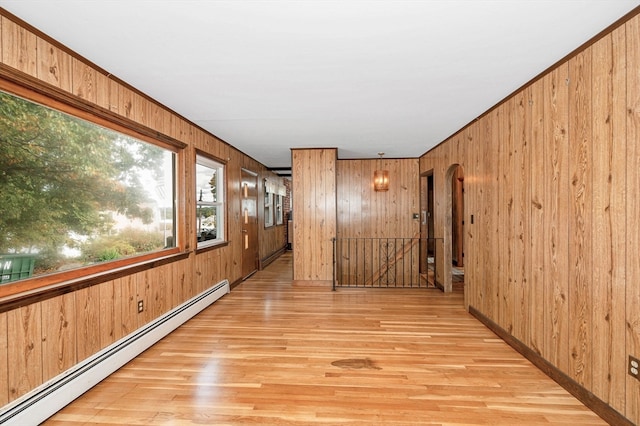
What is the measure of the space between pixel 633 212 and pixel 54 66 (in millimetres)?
3935

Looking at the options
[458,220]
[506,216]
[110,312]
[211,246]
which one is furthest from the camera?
[458,220]

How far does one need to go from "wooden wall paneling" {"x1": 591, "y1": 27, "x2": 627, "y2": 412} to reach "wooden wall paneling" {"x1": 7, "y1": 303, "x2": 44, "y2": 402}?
3.78 m

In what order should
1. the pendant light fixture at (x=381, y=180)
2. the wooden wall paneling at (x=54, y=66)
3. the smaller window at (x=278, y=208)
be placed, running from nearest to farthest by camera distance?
the wooden wall paneling at (x=54, y=66), the pendant light fixture at (x=381, y=180), the smaller window at (x=278, y=208)

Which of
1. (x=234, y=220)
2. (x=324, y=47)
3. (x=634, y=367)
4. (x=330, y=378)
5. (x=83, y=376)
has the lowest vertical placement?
(x=330, y=378)

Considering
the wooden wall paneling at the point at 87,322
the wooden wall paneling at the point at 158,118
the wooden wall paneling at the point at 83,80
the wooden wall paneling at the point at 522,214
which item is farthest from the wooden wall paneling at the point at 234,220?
the wooden wall paneling at the point at 522,214

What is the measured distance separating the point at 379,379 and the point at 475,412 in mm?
706

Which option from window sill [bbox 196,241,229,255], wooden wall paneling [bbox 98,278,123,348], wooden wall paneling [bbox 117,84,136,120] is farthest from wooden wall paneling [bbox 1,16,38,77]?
window sill [bbox 196,241,229,255]

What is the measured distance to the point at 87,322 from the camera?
2.33m

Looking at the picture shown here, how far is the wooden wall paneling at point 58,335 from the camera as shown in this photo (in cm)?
199

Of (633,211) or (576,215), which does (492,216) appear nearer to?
(576,215)

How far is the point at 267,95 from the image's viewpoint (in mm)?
2967

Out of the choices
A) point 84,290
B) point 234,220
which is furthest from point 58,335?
point 234,220

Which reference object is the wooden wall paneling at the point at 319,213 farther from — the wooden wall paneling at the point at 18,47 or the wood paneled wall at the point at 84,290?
the wooden wall paneling at the point at 18,47

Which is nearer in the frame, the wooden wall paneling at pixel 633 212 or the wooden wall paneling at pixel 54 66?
the wooden wall paneling at pixel 633 212
